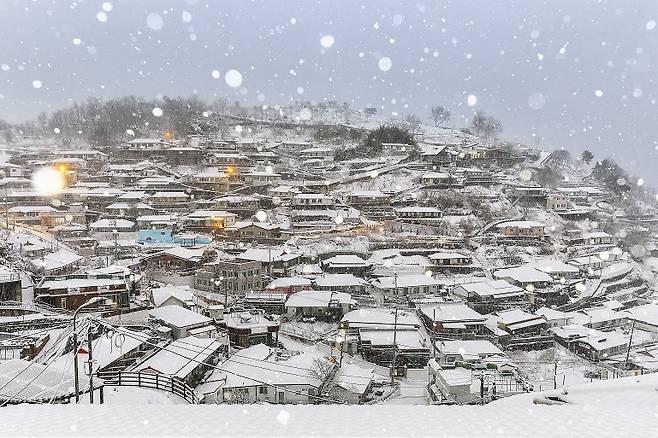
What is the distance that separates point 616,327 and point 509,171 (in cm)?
1949

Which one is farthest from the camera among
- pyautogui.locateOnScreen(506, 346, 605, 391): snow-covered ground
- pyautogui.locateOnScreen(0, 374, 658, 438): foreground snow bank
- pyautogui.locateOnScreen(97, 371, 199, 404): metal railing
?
pyautogui.locateOnScreen(506, 346, 605, 391): snow-covered ground

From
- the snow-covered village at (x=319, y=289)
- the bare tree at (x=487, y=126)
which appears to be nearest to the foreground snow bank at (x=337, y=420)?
the snow-covered village at (x=319, y=289)

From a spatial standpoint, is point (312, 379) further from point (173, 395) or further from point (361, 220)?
point (361, 220)

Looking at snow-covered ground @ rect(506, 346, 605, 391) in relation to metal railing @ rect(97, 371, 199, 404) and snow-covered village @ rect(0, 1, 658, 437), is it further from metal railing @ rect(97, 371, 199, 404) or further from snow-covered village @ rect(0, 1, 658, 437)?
metal railing @ rect(97, 371, 199, 404)

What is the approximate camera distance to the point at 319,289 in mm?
17297

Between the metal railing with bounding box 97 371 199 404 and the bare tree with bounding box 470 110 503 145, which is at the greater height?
the bare tree with bounding box 470 110 503 145

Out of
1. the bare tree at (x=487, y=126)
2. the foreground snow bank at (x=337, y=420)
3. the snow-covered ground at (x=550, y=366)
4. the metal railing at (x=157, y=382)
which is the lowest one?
the snow-covered ground at (x=550, y=366)

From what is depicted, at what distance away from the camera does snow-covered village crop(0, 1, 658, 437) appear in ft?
10.7

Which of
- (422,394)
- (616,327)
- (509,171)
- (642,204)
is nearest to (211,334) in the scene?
(422,394)

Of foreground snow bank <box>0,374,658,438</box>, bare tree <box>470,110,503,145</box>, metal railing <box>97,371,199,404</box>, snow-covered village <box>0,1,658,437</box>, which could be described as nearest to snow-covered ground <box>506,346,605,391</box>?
snow-covered village <box>0,1,658,437</box>

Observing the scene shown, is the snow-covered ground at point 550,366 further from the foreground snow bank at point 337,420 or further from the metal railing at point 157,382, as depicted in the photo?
the foreground snow bank at point 337,420

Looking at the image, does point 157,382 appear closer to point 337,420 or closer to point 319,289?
point 337,420

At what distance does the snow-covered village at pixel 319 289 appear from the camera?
10.7 feet

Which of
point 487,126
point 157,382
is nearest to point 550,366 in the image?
point 157,382
